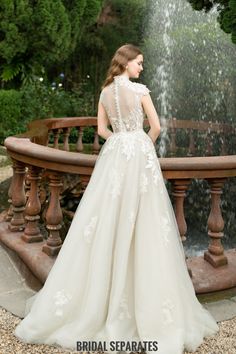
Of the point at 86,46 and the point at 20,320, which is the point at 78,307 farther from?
the point at 86,46

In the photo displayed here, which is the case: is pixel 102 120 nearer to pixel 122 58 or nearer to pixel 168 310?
pixel 122 58

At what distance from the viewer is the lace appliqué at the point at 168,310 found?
2574mm

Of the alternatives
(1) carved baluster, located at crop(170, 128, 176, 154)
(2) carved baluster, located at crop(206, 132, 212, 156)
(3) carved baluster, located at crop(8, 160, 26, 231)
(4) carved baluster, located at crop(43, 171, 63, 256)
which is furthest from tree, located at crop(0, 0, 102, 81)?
(4) carved baluster, located at crop(43, 171, 63, 256)

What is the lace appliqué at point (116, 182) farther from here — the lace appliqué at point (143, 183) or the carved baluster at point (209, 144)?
the carved baluster at point (209, 144)

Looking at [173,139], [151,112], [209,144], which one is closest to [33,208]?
[151,112]

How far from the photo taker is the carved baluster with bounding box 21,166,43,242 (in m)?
3.54

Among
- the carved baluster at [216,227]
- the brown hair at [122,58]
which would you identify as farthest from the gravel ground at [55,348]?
the brown hair at [122,58]

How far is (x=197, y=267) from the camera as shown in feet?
10.6

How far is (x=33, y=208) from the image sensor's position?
11.7 ft

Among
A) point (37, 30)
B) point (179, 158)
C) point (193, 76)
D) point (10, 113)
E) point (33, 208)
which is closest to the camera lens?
point (179, 158)

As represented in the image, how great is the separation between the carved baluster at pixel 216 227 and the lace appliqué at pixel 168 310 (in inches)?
29.5

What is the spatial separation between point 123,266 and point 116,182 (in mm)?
480

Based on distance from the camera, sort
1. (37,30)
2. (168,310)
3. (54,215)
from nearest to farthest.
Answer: (168,310) → (54,215) → (37,30)

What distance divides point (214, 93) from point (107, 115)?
6.12 m
